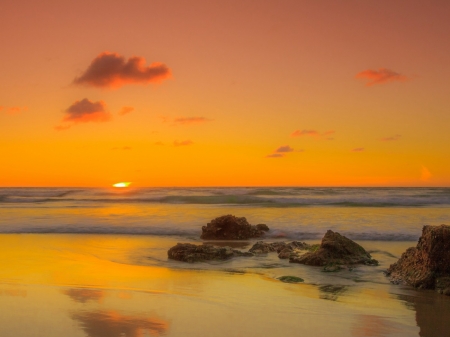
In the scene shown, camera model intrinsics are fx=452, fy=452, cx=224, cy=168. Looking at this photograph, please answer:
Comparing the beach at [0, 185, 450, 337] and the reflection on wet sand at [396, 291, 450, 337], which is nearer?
the beach at [0, 185, 450, 337]

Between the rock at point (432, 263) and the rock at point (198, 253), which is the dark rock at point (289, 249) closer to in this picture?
the rock at point (198, 253)

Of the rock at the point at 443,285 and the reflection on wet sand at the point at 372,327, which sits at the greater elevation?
the rock at the point at 443,285

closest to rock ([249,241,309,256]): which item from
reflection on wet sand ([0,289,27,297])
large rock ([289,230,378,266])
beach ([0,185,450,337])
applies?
beach ([0,185,450,337])

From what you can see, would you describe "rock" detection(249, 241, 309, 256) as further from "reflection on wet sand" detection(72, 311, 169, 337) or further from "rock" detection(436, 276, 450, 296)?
"reflection on wet sand" detection(72, 311, 169, 337)

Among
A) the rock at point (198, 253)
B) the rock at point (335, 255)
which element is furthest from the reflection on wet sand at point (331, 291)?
the rock at point (198, 253)

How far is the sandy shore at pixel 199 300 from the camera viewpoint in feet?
16.1

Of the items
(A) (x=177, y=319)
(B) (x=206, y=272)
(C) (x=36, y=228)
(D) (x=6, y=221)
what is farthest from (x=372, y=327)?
(D) (x=6, y=221)

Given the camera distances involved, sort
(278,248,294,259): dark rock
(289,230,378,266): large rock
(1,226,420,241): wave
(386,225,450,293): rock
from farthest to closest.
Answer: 1. (1,226,420,241): wave
2. (278,248,294,259): dark rock
3. (289,230,378,266): large rock
4. (386,225,450,293): rock

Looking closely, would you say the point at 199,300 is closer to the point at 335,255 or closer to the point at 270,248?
the point at 335,255

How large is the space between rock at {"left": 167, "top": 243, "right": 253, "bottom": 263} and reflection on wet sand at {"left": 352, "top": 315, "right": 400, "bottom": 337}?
14.7 feet

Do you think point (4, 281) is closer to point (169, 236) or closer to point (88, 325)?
point (88, 325)

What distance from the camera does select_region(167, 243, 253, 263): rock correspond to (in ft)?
31.0

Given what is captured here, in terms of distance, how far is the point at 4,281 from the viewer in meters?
7.20

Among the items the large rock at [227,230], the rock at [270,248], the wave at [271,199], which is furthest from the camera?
the wave at [271,199]
